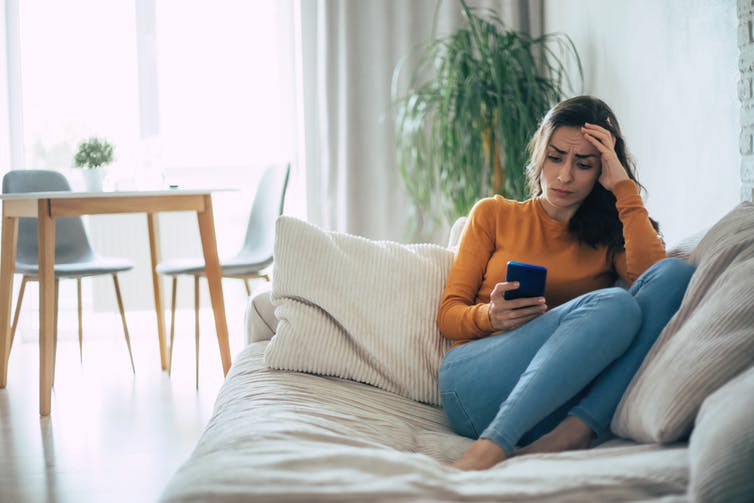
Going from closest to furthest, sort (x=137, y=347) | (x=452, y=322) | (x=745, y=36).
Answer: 1. (x=452, y=322)
2. (x=745, y=36)
3. (x=137, y=347)

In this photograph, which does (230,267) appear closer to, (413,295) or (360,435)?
(413,295)

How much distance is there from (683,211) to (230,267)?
1867 mm

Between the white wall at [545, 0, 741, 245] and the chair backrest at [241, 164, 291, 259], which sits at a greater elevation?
the white wall at [545, 0, 741, 245]

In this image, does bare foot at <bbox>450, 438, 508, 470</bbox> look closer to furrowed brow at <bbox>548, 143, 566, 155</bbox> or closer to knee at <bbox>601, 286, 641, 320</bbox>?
knee at <bbox>601, 286, 641, 320</bbox>

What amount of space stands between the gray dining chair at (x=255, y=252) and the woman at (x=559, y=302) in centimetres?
178

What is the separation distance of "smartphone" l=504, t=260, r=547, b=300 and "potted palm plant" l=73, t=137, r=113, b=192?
215 cm

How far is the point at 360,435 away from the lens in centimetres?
145

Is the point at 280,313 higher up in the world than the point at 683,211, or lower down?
lower down

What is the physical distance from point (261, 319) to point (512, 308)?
2.54 ft

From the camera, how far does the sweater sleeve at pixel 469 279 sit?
1.72m

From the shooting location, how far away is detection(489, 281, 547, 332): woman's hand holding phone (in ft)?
5.25

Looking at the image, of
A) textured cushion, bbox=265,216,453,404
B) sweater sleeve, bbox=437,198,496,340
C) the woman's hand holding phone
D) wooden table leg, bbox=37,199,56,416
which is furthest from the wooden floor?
the woman's hand holding phone

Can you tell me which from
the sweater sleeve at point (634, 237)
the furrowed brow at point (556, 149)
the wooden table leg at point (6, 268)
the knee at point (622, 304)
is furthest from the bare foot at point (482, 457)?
the wooden table leg at point (6, 268)

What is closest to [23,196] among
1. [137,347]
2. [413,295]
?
[137,347]
